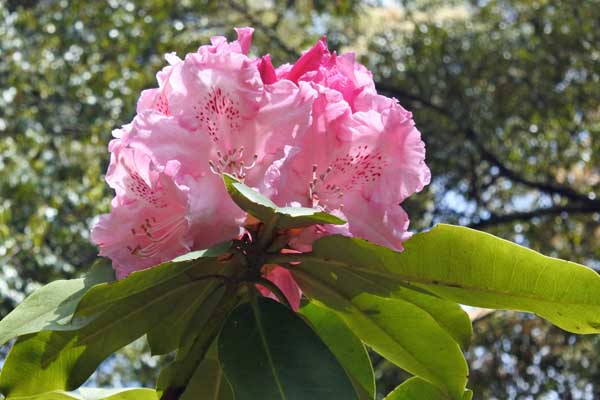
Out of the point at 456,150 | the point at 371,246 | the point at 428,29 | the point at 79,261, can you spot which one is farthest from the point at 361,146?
the point at 428,29

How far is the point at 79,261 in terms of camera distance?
16.1 feet

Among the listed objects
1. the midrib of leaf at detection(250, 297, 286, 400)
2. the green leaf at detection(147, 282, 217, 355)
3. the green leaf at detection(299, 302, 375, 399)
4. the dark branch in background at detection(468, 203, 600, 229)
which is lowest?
the dark branch in background at detection(468, 203, 600, 229)

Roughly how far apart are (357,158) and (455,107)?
525 centimetres

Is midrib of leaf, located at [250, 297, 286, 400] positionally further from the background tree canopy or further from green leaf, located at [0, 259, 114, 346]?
the background tree canopy

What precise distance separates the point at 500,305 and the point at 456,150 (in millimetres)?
4867

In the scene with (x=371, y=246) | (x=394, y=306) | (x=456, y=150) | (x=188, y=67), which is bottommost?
(x=456, y=150)

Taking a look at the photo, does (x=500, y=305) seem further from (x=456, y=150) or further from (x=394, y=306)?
(x=456, y=150)

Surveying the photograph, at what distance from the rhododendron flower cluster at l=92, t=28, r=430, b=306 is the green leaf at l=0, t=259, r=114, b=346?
39 mm

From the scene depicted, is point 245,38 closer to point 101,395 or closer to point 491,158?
point 101,395

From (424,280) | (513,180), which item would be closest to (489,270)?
(424,280)

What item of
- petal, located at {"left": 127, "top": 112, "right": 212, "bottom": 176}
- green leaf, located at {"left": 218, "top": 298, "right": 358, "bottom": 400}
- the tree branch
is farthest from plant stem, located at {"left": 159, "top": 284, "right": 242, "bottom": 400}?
the tree branch

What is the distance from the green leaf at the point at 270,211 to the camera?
0.77 metres

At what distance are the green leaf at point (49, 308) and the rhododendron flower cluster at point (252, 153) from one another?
0.04 m

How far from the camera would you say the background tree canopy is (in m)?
4.93
